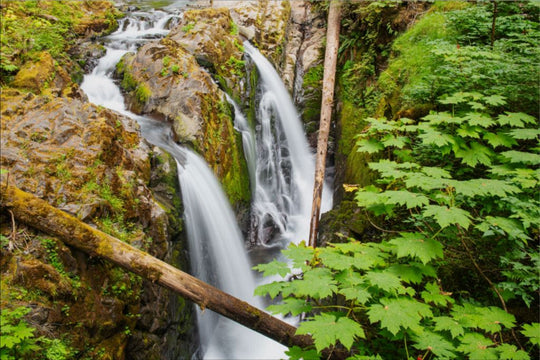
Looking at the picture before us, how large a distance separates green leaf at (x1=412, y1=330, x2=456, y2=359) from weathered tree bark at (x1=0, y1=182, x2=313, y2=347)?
1190 millimetres

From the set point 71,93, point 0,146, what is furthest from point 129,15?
point 0,146

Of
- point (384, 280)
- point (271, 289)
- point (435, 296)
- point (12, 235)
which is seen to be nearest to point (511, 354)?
point (435, 296)

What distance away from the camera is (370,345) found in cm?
242

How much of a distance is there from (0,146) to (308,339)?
12.3 ft

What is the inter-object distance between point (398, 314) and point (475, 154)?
71.2 inches

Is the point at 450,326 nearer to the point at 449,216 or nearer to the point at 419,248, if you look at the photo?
the point at 419,248

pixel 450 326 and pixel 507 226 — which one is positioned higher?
pixel 507 226

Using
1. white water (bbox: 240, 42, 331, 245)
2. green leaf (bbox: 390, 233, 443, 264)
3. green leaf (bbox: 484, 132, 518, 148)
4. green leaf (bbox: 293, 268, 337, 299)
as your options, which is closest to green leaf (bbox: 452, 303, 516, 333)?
green leaf (bbox: 390, 233, 443, 264)

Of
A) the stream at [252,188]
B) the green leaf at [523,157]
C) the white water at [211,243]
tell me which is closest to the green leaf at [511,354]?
the green leaf at [523,157]

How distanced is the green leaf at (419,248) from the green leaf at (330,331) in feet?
2.11

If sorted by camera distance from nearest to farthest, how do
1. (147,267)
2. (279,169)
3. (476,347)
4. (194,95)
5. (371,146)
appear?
(476,347)
(147,267)
(371,146)
(194,95)
(279,169)

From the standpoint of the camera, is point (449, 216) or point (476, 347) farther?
point (449, 216)

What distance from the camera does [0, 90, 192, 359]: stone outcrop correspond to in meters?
2.71

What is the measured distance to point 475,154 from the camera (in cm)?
284
